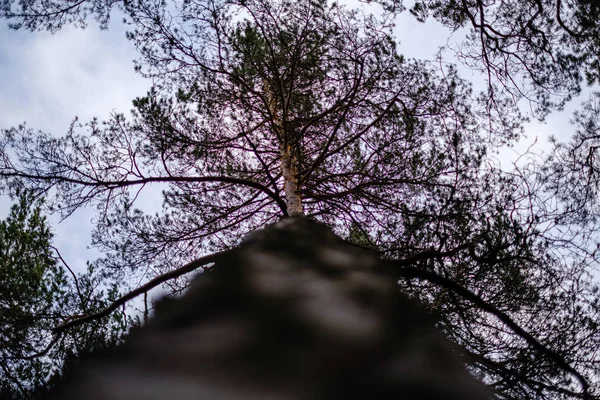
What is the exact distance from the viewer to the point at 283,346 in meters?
0.60

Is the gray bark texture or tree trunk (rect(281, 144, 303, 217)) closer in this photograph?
the gray bark texture

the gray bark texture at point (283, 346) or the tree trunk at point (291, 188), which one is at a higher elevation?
the tree trunk at point (291, 188)

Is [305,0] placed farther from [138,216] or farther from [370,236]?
[138,216]

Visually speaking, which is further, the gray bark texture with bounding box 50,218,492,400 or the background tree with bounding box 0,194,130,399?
the background tree with bounding box 0,194,130,399

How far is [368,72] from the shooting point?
442cm

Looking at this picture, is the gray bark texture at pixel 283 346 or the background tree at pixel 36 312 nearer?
the gray bark texture at pixel 283 346

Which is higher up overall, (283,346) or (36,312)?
(36,312)

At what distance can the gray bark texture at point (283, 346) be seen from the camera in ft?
1.73

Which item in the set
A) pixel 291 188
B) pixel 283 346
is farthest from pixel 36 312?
pixel 283 346

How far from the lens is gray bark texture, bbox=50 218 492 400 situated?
1.73 feet

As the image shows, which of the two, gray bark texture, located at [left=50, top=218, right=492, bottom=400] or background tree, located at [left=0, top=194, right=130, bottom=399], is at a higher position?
background tree, located at [left=0, top=194, right=130, bottom=399]

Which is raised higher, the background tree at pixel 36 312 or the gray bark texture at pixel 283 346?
the background tree at pixel 36 312

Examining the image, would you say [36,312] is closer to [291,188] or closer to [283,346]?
[291,188]

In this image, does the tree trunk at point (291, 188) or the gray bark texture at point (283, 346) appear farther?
the tree trunk at point (291, 188)
